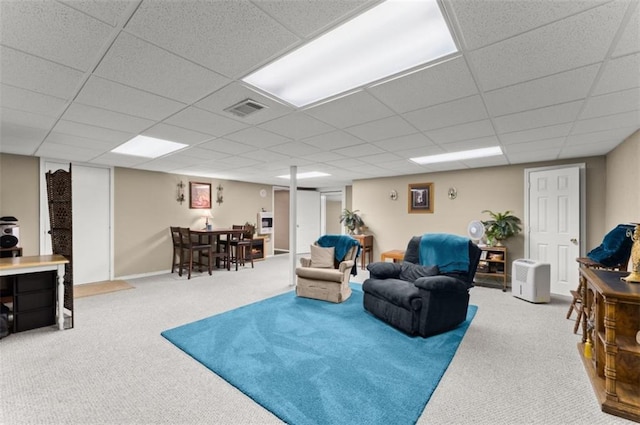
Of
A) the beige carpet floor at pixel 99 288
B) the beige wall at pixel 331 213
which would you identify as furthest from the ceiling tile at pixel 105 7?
the beige wall at pixel 331 213

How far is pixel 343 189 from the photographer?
9.24m

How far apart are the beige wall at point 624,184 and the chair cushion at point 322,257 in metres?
3.80

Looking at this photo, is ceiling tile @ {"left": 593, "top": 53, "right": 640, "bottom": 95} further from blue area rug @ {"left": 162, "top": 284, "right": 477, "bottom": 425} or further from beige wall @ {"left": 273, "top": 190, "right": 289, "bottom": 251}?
beige wall @ {"left": 273, "top": 190, "right": 289, "bottom": 251}

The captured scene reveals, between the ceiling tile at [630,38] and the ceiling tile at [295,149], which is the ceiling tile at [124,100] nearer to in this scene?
the ceiling tile at [295,149]

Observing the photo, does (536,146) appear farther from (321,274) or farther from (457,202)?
(321,274)

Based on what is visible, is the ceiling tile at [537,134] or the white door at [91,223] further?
the white door at [91,223]

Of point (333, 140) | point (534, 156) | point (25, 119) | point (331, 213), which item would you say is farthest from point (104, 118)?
point (331, 213)

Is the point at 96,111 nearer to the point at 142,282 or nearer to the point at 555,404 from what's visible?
the point at 142,282

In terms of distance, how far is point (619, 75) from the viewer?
1.96 metres

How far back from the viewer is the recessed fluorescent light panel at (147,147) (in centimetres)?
392

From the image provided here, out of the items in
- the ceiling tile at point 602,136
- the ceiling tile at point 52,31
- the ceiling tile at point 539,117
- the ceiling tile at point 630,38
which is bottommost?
the ceiling tile at point 602,136

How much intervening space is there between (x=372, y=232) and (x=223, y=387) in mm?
5685

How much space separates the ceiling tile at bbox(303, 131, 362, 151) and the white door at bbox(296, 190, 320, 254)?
553cm

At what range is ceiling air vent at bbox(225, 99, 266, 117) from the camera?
2508mm
